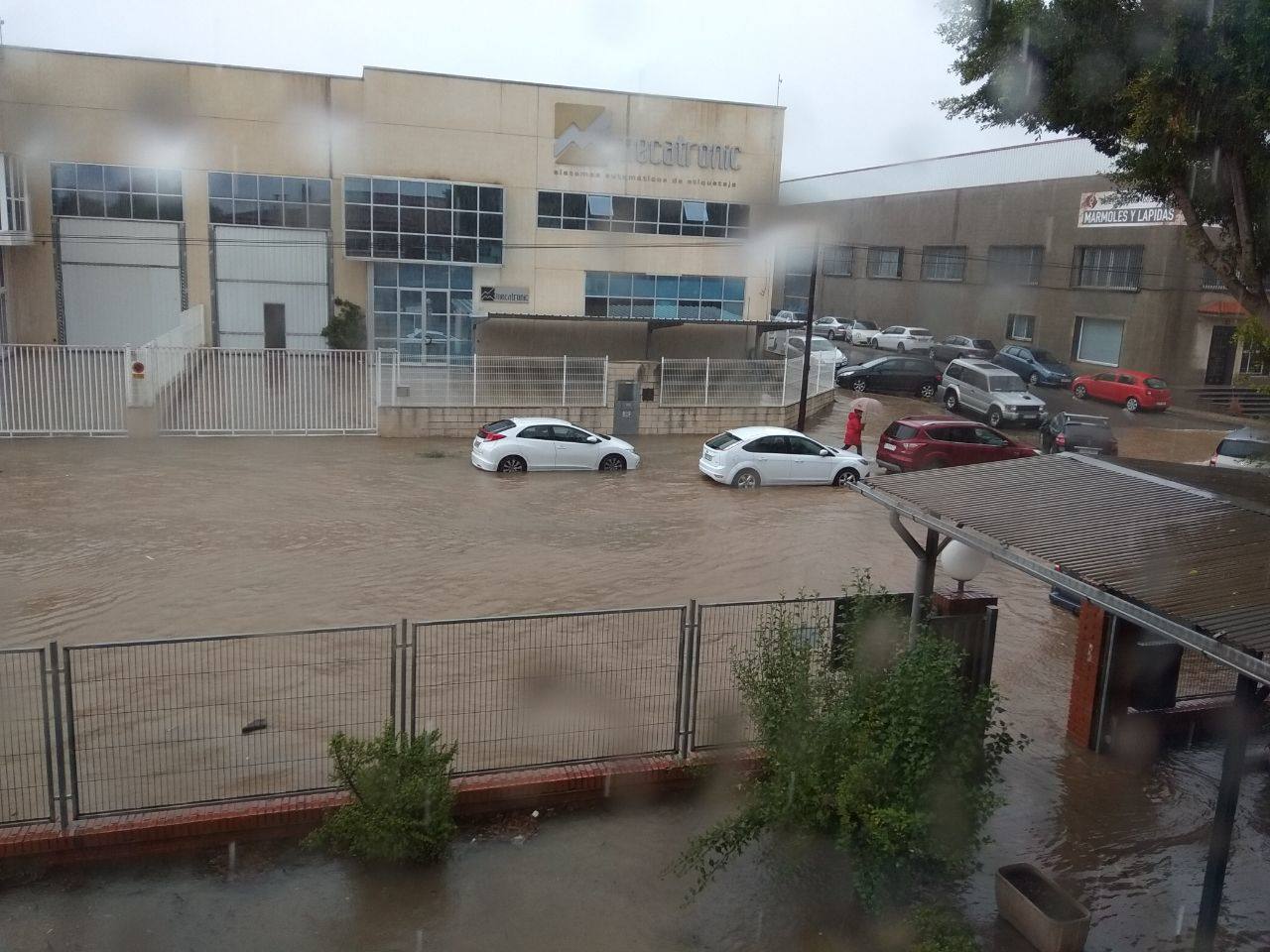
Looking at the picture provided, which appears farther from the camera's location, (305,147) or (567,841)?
(305,147)

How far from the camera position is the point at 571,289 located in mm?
34062

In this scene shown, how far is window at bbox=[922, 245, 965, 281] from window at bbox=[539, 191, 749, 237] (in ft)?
53.3

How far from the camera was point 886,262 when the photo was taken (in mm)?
50844

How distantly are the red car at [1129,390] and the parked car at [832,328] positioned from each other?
14.4m

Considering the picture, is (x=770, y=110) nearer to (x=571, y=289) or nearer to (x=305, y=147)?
(x=571, y=289)

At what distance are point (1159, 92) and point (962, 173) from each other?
127ft

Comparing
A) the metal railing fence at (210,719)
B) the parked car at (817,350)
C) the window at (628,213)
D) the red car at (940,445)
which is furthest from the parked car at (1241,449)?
the window at (628,213)

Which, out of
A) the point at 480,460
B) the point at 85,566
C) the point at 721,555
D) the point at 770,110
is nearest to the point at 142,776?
the point at 85,566

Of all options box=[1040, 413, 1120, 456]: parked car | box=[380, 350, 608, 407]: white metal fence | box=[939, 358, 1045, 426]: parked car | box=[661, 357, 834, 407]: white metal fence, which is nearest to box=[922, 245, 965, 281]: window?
box=[939, 358, 1045, 426]: parked car

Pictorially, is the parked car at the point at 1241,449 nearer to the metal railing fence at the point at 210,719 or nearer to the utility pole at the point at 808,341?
the utility pole at the point at 808,341

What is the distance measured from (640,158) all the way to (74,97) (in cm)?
1653

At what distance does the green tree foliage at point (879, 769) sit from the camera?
5.58 meters

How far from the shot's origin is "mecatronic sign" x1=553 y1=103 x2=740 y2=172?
32.8 m

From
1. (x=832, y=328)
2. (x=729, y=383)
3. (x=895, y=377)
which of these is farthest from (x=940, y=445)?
(x=832, y=328)
